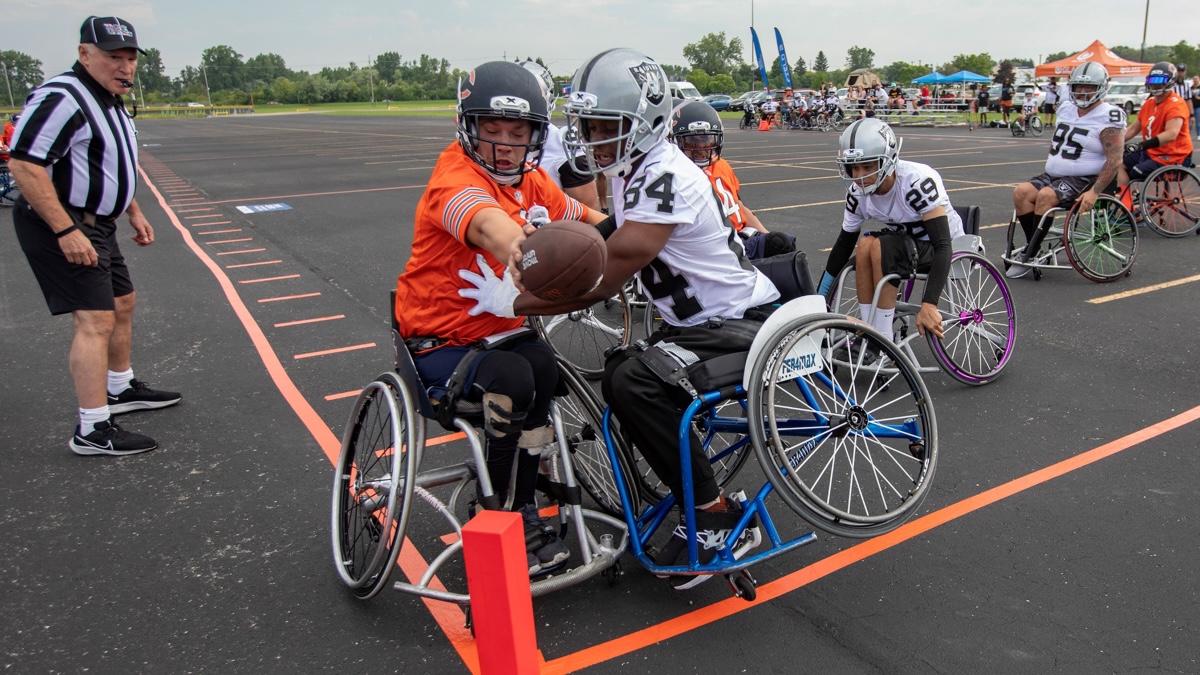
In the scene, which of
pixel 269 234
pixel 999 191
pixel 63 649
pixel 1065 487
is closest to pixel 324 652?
pixel 63 649

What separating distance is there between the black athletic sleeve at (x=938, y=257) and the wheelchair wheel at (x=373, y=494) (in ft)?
9.73

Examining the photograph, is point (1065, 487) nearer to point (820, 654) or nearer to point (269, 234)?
point (820, 654)

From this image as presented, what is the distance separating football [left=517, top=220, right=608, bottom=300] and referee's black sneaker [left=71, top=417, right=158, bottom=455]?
3008 millimetres

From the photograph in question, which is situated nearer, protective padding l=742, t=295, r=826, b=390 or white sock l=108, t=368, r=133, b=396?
protective padding l=742, t=295, r=826, b=390

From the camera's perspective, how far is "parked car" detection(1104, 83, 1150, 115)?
32.6 meters

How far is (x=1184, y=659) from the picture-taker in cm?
259

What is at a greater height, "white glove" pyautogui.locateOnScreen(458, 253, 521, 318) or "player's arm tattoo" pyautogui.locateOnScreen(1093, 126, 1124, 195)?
"player's arm tattoo" pyautogui.locateOnScreen(1093, 126, 1124, 195)

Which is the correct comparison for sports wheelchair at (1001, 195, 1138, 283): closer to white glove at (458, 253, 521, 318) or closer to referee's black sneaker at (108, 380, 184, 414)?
white glove at (458, 253, 521, 318)

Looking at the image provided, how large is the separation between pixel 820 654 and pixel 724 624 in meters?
0.34

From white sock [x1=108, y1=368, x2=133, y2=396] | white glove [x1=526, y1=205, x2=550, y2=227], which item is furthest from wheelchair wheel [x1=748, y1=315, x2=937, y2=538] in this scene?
white sock [x1=108, y1=368, x2=133, y2=396]

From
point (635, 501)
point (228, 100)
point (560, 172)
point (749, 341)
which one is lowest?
point (635, 501)

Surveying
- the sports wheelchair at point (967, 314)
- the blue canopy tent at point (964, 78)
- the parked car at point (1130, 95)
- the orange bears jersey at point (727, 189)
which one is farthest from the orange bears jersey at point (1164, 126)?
the blue canopy tent at point (964, 78)

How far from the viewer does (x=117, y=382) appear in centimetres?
490

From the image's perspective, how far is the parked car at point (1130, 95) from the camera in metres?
32.6
